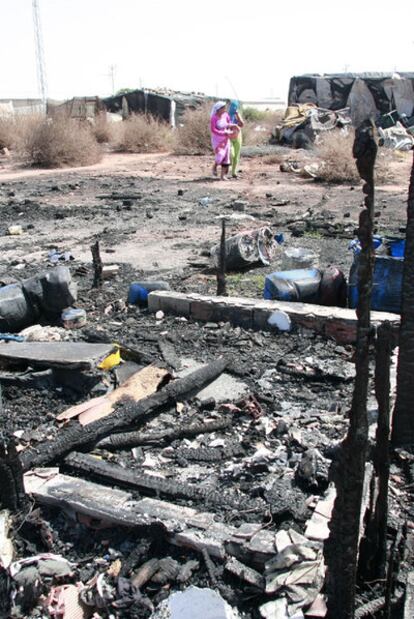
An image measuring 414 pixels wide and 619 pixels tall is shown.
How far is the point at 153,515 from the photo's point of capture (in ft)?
9.25

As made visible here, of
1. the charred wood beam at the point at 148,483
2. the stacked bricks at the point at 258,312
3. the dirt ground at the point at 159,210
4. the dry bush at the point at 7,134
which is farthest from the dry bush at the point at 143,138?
the charred wood beam at the point at 148,483

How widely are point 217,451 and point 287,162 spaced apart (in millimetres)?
16375

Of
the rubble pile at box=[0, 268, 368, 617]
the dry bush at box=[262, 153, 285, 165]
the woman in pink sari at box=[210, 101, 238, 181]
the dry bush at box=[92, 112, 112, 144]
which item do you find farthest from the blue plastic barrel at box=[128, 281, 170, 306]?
the dry bush at box=[92, 112, 112, 144]

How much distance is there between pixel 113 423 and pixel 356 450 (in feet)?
6.84

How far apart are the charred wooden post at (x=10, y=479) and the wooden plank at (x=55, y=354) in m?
1.24

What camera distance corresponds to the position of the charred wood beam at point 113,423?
3389 mm

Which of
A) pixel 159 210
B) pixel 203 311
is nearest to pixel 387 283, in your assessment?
pixel 203 311

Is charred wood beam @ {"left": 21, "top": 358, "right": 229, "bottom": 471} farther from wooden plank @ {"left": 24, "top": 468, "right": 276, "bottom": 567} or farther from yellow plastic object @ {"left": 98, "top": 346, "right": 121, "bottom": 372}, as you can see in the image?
yellow plastic object @ {"left": 98, "top": 346, "right": 121, "bottom": 372}

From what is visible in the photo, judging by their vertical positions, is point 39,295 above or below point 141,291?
above

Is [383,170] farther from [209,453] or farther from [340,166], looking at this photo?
[209,453]

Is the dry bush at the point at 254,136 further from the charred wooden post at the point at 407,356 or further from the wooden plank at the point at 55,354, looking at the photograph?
the charred wooden post at the point at 407,356

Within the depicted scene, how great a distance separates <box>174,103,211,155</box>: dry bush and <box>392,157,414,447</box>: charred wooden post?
20.1 m

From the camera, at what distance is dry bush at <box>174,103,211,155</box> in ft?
73.0

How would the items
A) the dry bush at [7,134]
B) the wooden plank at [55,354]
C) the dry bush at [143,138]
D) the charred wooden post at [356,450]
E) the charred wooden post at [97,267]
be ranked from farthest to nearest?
the dry bush at [7,134], the dry bush at [143,138], the charred wooden post at [97,267], the wooden plank at [55,354], the charred wooden post at [356,450]
